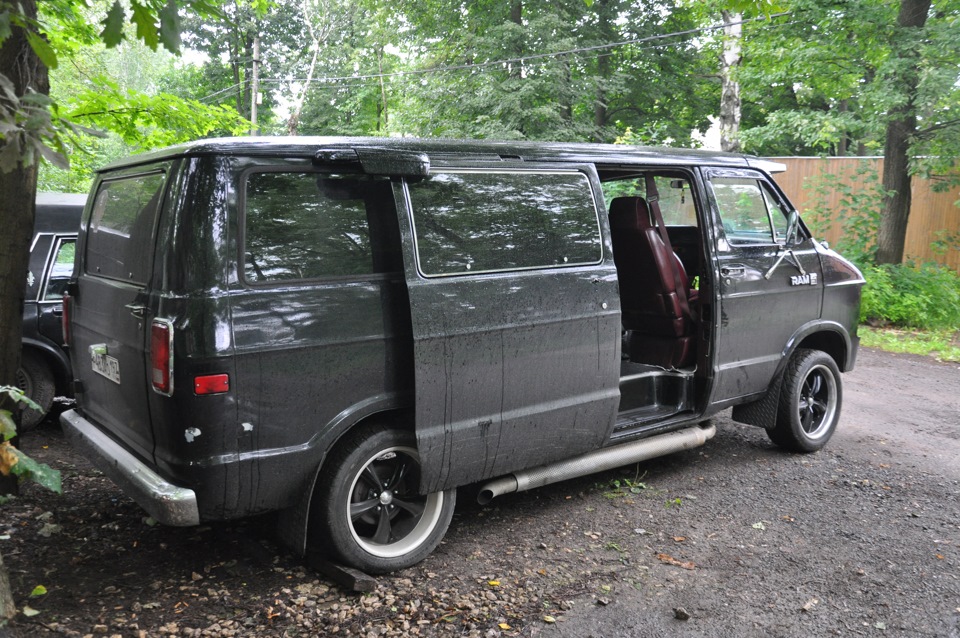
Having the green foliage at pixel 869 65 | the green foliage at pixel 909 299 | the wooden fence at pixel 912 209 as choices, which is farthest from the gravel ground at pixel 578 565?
the wooden fence at pixel 912 209

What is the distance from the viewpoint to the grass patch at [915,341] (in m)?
10.6

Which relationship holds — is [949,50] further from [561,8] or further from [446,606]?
[446,606]

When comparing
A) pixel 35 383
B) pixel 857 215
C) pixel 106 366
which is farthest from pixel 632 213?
pixel 857 215

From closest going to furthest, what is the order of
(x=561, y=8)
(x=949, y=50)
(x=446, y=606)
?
(x=446, y=606)
(x=949, y=50)
(x=561, y=8)

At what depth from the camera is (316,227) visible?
3523mm

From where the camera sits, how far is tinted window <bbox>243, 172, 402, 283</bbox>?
3369 millimetres

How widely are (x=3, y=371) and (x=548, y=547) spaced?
3.24m

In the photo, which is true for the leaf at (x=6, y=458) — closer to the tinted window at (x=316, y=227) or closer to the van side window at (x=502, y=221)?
the tinted window at (x=316, y=227)

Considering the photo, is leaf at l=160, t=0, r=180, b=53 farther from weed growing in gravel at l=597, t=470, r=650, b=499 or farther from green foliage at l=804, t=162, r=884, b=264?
green foliage at l=804, t=162, r=884, b=264

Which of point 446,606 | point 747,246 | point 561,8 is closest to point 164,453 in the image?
point 446,606

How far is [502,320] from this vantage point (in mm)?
3986

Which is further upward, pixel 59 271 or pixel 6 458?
pixel 59 271

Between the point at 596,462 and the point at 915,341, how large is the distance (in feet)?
28.9

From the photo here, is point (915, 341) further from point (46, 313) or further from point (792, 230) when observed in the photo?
point (46, 313)
